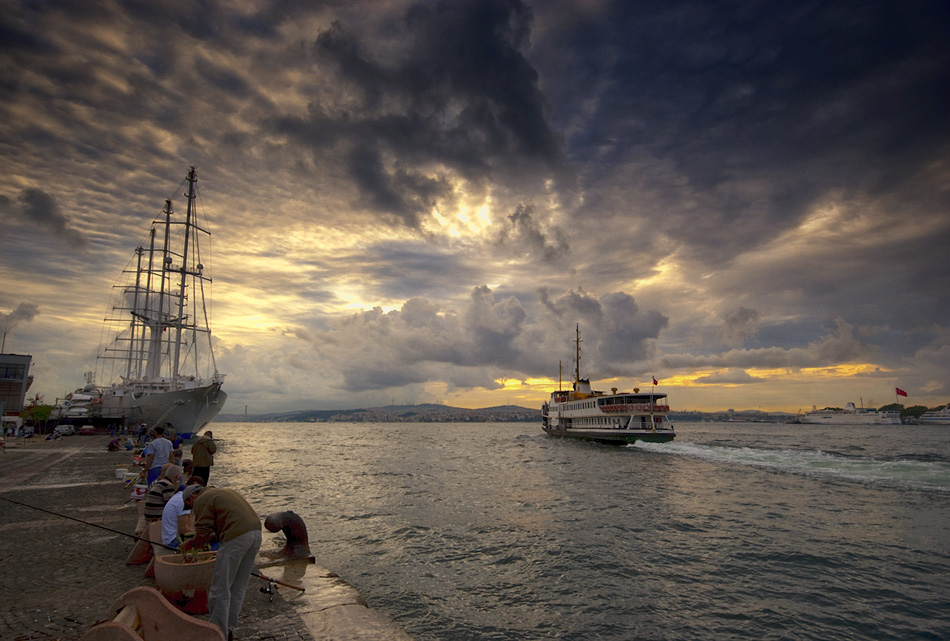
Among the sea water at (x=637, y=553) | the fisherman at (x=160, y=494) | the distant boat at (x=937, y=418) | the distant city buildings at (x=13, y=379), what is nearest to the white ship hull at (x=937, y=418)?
the distant boat at (x=937, y=418)

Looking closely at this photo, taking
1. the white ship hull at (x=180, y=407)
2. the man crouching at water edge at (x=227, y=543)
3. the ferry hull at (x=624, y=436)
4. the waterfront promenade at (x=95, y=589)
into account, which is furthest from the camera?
the white ship hull at (x=180, y=407)

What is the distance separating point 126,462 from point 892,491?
44.6m

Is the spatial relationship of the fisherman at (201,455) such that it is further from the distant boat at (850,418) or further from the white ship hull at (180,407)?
the distant boat at (850,418)

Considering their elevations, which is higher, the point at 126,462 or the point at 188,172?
the point at 188,172

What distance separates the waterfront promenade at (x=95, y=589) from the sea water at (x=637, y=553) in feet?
6.09

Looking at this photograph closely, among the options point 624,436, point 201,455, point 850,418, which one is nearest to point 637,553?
point 201,455

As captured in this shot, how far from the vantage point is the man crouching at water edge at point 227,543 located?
20.1ft

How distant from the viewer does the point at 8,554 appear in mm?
10156

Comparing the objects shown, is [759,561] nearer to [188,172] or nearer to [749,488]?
[749,488]

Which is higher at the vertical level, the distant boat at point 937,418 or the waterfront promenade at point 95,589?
the waterfront promenade at point 95,589

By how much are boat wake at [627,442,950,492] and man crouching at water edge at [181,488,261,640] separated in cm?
3641

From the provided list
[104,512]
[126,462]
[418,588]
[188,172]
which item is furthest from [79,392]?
[418,588]

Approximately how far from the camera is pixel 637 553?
565 inches

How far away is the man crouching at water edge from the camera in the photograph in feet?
20.1
